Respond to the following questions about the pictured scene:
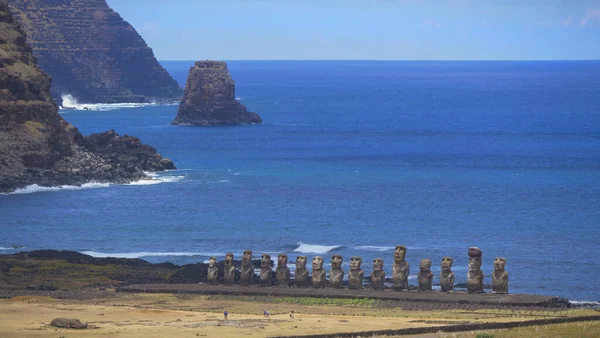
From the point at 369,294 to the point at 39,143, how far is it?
2888 inches

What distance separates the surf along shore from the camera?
5619 cm

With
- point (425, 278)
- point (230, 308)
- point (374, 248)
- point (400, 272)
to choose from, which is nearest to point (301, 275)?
point (400, 272)

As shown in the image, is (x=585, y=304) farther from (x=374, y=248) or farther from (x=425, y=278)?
(x=374, y=248)

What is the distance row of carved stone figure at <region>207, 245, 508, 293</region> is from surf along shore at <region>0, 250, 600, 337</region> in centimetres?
118

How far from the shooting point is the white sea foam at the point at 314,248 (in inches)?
3853

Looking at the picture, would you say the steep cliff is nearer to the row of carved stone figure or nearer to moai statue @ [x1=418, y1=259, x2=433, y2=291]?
the row of carved stone figure

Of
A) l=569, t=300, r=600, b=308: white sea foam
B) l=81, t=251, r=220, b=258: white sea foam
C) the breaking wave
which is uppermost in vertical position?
l=569, t=300, r=600, b=308: white sea foam

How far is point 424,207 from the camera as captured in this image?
123m

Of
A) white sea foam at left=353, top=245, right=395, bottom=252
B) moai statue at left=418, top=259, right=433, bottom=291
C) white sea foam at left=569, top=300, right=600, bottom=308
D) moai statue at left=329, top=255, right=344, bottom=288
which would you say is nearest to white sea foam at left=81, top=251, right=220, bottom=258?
white sea foam at left=353, top=245, right=395, bottom=252

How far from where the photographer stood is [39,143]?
135375 mm

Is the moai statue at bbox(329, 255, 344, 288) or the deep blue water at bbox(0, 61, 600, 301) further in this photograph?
the deep blue water at bbox(0, 61, 600, 301)

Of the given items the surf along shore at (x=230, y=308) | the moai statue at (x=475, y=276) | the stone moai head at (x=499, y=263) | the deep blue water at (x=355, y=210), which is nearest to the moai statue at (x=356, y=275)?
the surf along shore at (x=230, y=308)

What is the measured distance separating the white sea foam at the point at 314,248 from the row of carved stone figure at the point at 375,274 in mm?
23094

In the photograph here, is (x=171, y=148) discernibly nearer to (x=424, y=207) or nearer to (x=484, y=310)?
(x=424, y=207)
